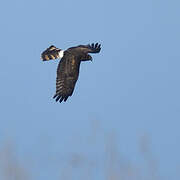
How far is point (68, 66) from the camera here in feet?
204

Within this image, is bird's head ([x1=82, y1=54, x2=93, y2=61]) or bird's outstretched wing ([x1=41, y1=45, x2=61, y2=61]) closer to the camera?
bird's head ([x1=82, y1=54, x2=93, y2=61])

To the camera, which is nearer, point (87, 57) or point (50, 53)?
point (87, 57)

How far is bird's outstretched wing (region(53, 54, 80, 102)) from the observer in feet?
204

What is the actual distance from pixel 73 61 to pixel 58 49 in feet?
2.33

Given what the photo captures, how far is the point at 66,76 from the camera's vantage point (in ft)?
204

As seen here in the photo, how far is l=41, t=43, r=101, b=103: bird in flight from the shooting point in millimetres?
62094

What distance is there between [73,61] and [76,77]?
0.42 meters

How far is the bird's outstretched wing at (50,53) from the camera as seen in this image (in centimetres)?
6244

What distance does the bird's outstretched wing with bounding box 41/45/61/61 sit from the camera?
2458 inches

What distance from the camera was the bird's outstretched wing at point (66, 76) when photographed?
6209 cm

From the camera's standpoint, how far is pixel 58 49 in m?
62.6

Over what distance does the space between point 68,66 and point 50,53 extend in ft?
2.74

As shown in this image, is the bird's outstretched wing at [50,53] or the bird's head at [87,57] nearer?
the bird's head at [87,57]

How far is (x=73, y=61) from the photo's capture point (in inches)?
2445
